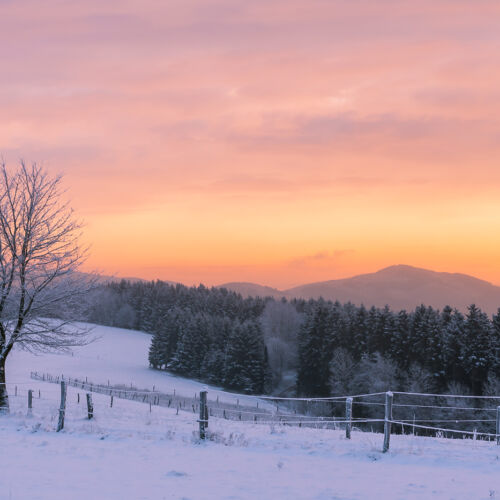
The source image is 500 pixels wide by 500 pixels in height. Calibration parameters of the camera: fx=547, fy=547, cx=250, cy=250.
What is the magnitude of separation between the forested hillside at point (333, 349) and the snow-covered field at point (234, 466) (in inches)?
521

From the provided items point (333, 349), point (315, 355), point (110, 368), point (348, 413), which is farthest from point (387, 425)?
point (110, 368)

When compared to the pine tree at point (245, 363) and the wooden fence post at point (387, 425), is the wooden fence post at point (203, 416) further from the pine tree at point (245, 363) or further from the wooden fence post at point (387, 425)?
the pine tree at point (245, 363)

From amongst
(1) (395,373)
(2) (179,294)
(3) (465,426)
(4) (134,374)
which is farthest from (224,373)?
(2) (179,294)

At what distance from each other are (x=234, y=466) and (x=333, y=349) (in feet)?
248

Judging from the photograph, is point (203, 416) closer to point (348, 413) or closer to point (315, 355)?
point (348, 413)

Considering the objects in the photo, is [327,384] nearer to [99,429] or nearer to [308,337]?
[308,337]

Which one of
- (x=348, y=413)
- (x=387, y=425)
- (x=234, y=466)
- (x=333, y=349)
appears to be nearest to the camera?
(x=234, y=466)

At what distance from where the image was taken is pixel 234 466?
35.5ft

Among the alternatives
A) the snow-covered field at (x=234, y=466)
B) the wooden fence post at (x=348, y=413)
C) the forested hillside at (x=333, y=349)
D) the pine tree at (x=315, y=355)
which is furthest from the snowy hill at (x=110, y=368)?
the wooden fence post at (x=348, y=413)

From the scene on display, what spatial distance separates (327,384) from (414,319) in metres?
17.2

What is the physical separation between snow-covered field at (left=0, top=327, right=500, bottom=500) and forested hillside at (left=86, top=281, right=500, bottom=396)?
13.2 m

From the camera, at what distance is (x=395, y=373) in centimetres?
6906

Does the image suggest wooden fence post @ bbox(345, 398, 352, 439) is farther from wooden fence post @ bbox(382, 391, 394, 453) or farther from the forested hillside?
the forested hillside

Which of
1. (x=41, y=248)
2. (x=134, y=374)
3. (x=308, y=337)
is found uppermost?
(x=41, y=248)
